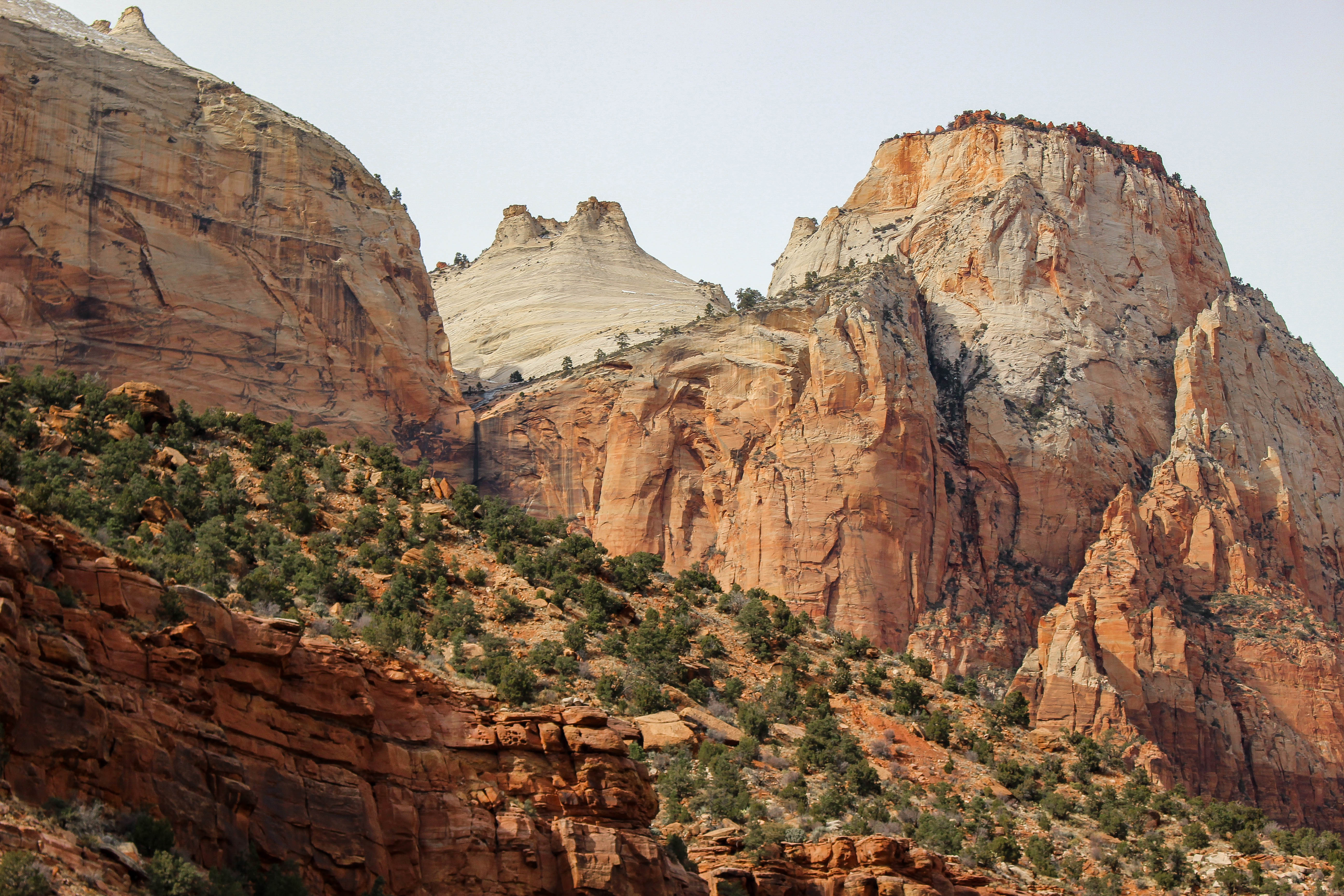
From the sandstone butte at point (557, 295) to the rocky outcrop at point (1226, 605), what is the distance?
991 inches

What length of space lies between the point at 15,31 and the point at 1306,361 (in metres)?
62.6

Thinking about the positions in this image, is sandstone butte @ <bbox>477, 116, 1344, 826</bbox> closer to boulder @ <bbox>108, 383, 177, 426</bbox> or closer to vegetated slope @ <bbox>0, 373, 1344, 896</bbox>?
vegetated slope @ <bbox>0, 373, 1344, 896</bbox>

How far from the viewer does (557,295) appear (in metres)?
112

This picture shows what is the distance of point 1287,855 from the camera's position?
42656 mm

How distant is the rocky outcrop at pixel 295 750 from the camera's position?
19.3 meters

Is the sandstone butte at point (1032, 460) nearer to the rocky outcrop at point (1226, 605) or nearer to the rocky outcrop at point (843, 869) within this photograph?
the rocky outcrop at point (1226, 605)

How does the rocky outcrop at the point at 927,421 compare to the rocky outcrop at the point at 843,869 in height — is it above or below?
above

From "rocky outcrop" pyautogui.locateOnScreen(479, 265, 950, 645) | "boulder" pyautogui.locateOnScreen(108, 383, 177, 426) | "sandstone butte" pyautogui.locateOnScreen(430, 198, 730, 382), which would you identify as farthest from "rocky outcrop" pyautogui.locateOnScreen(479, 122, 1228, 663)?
"boulder" pyautogui.locateOnScreen(108, 383, 177, 426)

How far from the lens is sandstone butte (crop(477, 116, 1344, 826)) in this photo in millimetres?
70562

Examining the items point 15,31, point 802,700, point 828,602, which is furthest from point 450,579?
point 15,31

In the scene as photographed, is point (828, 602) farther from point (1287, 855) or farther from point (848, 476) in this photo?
point (1287, 855)

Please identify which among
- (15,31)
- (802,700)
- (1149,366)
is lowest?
(802,700)

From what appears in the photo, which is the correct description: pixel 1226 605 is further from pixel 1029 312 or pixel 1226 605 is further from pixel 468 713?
pixel 468 713

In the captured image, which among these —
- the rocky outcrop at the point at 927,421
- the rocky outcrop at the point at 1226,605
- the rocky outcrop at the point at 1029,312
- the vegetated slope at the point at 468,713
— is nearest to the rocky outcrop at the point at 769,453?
the rocky outcrop at the point at 927,421
